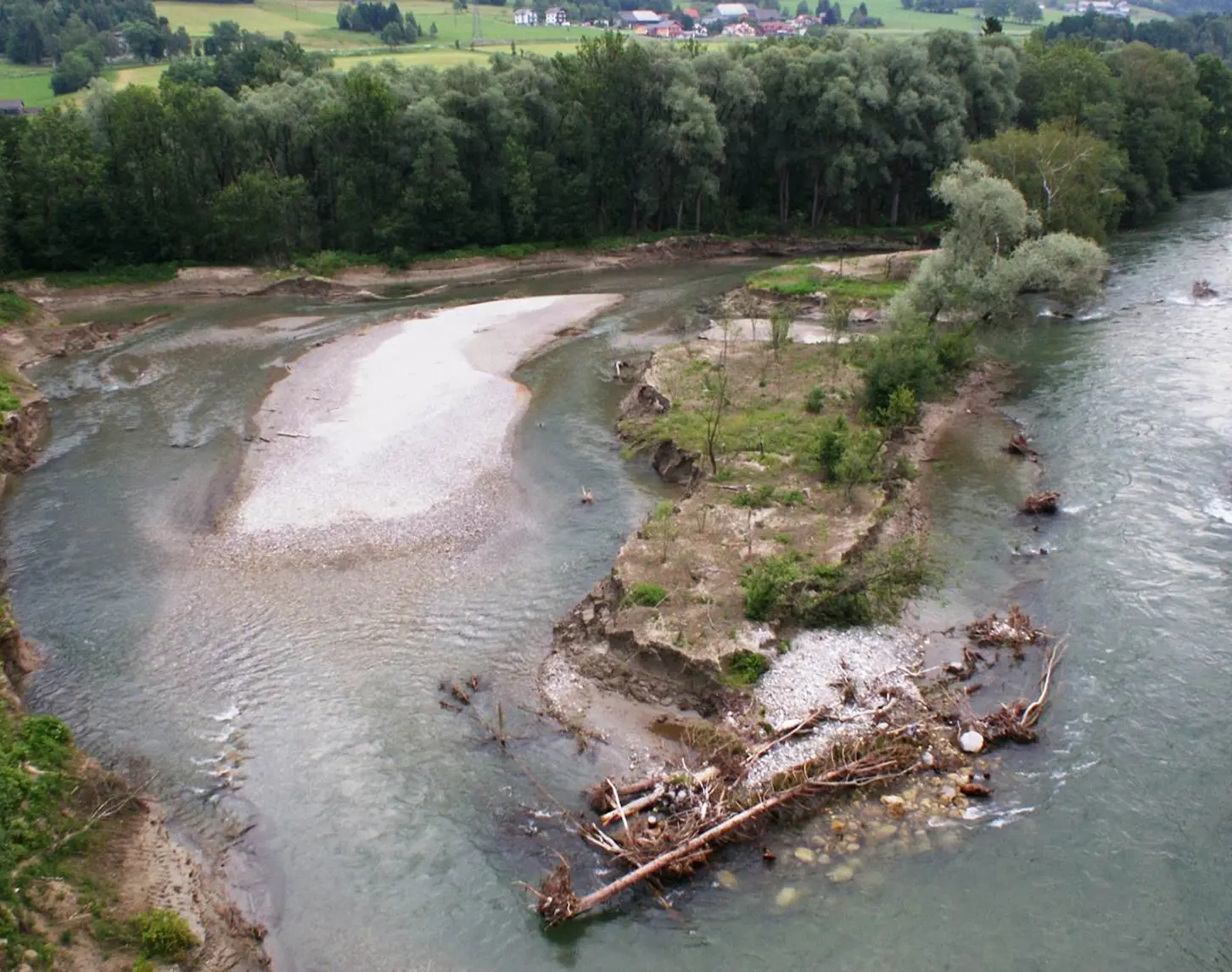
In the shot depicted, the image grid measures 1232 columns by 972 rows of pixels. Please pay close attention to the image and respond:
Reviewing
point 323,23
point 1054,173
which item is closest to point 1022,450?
point 1054,173

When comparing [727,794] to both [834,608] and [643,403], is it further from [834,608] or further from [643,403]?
[643,403]

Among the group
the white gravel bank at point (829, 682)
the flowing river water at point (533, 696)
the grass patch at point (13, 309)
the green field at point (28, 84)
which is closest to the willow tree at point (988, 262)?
the flowing river water at point (533, 696)

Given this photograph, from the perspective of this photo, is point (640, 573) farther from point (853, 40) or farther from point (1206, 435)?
point (853, 40)

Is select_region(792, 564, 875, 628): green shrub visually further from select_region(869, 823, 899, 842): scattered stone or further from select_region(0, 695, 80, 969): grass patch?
select_region(0, 695, 80, 969): grass patch

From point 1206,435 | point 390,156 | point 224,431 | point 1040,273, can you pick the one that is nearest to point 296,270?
point 390,156

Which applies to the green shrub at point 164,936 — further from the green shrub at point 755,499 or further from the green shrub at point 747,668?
the green shrub at point 755,499

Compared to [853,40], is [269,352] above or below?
below
